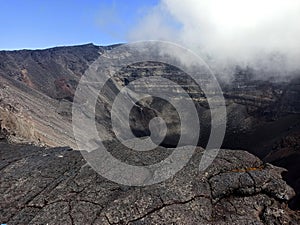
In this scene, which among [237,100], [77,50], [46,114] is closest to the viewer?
[46,114]

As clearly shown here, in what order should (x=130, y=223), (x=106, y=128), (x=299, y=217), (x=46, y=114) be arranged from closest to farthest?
1. (x=130, y=223)
2. (x=299, y=217)
3. (x=46, y=114)
4. (x=106, y=128)

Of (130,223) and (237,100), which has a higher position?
(237,100)

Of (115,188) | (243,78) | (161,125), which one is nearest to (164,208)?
(115,188)

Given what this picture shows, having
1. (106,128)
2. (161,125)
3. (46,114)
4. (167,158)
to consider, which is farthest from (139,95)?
(167,158)

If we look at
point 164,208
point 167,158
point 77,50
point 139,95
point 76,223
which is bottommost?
point 76,223

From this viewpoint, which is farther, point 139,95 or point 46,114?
point 139,95

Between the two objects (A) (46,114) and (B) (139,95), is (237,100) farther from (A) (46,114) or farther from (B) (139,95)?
(A) (46,114)
